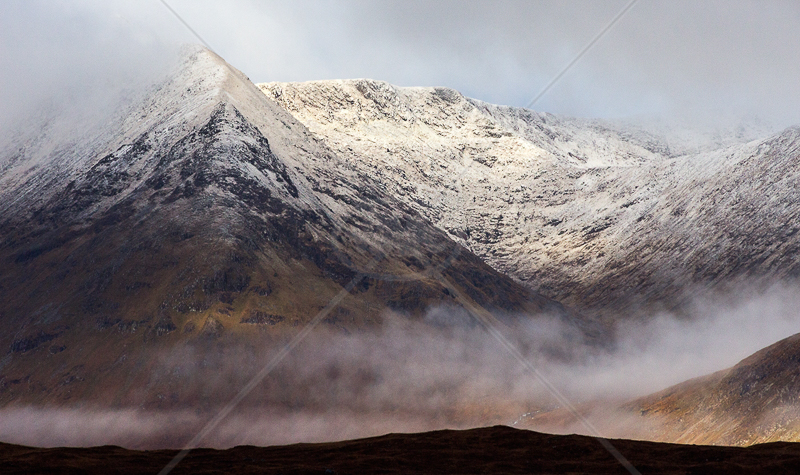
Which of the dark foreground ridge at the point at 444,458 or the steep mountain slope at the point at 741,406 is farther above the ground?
the steep mountain slope at the point at 741,406

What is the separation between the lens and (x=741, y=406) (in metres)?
164

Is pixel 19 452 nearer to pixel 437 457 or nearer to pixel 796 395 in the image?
pixel 437 457

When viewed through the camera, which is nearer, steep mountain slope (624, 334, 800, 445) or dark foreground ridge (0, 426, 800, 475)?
dark foreground ridge (0, 426, 800, 475)

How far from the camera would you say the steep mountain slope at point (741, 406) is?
14888 centimetres

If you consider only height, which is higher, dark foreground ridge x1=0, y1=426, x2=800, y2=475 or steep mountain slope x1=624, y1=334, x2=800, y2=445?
steep mountain slope x1=624, y1=334, x2=800, y2=445

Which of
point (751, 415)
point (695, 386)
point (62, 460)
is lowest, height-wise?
point (62, 460)

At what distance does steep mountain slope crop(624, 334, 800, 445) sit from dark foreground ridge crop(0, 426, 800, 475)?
1322 inches

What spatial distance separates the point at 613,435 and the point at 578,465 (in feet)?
322

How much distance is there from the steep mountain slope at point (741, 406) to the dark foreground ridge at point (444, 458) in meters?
33.6

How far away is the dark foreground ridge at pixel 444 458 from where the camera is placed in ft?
340

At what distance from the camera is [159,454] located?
13375 cm

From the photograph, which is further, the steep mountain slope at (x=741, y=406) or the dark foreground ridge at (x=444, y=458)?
the steep mountain slope at (x=741, y=406)

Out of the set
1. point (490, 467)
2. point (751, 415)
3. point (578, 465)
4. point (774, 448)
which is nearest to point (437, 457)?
point (490, 467)

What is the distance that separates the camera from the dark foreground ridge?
103562 mm
